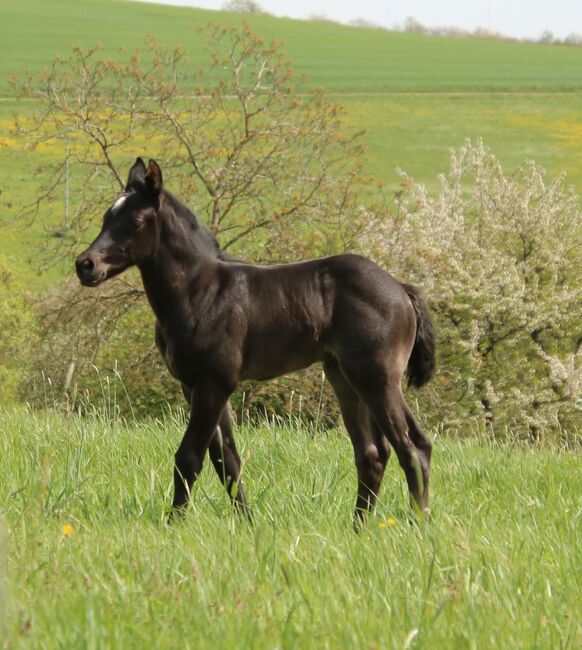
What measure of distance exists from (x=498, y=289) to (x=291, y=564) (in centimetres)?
2716

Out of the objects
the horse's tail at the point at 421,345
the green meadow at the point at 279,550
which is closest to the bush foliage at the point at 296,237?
the green meadow at the point at 279,550

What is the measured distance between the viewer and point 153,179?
6.05 m

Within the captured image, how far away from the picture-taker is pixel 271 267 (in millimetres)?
A: 6309

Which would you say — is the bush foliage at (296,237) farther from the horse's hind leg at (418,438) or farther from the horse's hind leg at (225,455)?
the horse's hind leg at (418,438)

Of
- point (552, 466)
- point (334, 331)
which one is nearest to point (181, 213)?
point (334, 331)

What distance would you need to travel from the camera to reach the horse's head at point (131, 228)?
19.7ft

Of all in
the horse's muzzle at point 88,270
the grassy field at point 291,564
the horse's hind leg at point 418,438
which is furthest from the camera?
the horse's hind leg at point 418,438

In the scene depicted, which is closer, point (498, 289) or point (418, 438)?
point (418, 438)

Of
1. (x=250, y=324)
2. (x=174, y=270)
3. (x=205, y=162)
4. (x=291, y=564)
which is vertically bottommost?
(x=205, y=162)

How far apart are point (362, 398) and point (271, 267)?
2.98ft

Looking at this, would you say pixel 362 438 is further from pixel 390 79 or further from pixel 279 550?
pixel 390 79

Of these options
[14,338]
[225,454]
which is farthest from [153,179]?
[14,338]

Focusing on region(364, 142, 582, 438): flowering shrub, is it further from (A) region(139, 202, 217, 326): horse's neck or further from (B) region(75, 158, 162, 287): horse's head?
(B) region(75, 158, 162, 287): horse's head

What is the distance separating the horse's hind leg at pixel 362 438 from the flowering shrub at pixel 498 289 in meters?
21.7
